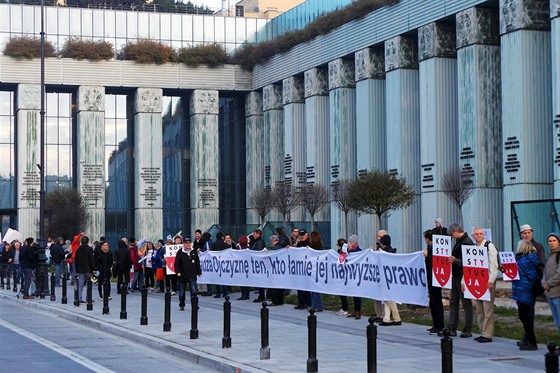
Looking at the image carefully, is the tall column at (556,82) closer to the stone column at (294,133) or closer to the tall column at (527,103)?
the tall column at (527,103)

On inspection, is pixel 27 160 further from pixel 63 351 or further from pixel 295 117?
pixel 63 351

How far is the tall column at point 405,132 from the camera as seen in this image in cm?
4791

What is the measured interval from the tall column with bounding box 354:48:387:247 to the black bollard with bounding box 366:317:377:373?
125 feet

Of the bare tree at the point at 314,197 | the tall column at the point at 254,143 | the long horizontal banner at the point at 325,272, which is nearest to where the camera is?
the long horizontal banner at the point at 325,272

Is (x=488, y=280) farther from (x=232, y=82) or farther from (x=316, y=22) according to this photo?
(x=232, y=82)

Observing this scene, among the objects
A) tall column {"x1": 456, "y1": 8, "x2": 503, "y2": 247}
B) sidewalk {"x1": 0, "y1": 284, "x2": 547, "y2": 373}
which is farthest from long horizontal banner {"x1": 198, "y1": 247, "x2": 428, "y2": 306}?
tall column {"x1": 456, "y1": 8, "x2": 503, "y2": 247}

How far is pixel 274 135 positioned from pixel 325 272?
130 ft

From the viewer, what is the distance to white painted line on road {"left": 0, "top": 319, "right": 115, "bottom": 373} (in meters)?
15.0

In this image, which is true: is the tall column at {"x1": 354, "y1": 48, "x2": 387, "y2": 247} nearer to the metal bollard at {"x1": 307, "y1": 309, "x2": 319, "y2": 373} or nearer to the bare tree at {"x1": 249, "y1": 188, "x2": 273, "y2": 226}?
the bare tree at {"x1": 249, "y1": 188, "x2": 273, "y2": 226}

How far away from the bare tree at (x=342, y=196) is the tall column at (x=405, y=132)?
2221 mm

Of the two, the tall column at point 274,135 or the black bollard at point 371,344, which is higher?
the tall column at point 274,135

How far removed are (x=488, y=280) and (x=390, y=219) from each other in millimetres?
31627

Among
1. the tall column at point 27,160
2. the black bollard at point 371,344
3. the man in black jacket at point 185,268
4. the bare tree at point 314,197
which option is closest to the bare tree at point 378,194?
the bare tree at point 314,197

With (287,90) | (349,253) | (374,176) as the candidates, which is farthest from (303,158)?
(349,253)
